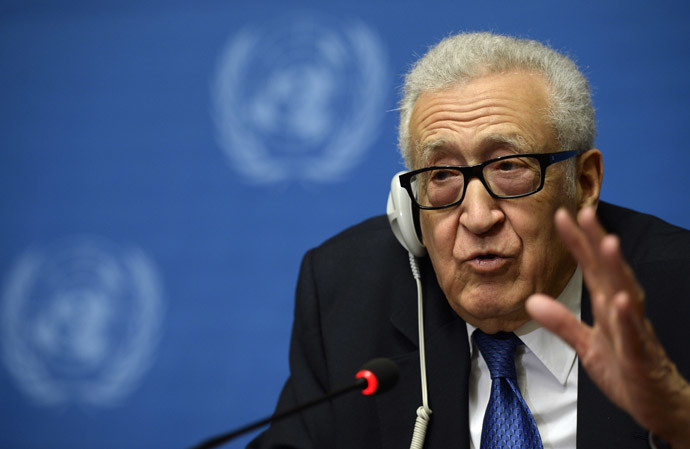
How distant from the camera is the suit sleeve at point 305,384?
5.53 ft

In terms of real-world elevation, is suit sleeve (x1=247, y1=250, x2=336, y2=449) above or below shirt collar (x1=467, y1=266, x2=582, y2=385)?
above

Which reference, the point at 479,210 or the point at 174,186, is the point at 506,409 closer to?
the point at 479,210

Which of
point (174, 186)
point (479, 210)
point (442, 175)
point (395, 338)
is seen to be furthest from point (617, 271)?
point (174, 186)

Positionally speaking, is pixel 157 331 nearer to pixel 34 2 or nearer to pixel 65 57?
pixel 65 57

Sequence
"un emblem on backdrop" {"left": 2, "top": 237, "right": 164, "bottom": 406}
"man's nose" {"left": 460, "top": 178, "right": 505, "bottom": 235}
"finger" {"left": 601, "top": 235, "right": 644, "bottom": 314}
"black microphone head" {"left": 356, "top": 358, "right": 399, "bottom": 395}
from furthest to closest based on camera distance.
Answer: "un emblem on backdrop" {"left": 2, "top": 237, "right": 164, "bottom": 406} < "man's nose" {"left": 460, "top": 178, "right": 505, "bottom": 235} < "black microphone head" {"left": 356, "top": 358, "right": 399, "bottom": 395} < "finger" {"left": 601, "top": 235, "right": 644, "bottom": 314}

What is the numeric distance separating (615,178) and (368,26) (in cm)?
95

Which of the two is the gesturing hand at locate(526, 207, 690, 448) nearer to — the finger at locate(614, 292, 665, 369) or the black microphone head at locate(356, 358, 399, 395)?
the finger at locate(614, 292, 665, 369)

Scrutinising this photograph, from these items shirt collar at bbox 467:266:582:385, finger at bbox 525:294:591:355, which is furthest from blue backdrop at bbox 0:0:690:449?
finger at bbox 525:294:591:355

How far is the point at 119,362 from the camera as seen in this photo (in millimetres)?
2496

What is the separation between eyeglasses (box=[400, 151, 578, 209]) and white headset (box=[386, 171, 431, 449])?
0.35 feet

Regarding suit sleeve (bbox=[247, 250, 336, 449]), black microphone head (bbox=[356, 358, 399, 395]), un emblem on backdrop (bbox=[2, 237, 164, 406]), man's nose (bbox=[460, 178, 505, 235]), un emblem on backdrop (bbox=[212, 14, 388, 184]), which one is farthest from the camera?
un emblem on backdrop (bbox=[2, 237, 164, 406])

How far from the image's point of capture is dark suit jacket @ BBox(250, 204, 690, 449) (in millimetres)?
1463

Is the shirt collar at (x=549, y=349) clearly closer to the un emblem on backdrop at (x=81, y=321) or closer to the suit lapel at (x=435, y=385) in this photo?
the suit lapel at (x=435, y=385)

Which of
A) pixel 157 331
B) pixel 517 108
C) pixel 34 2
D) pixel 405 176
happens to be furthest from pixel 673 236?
pixel 34 2
